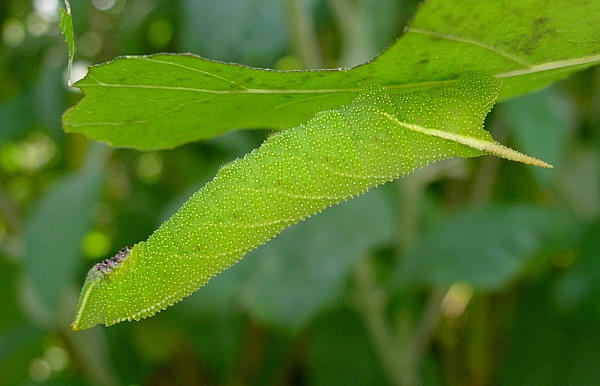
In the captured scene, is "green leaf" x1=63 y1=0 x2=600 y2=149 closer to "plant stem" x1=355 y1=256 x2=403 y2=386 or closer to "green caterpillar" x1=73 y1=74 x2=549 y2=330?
"green caterpillar" x1=73 y1=74 x2=549 y2=330

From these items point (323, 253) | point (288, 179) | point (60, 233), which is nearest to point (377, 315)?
point (323, 253)

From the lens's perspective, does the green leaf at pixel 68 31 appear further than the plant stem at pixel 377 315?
No

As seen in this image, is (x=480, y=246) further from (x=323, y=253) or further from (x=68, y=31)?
(x=68, y=31)

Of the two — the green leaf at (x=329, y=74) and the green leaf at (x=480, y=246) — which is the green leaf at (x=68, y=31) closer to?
the green leaf at (x=329, y=74)

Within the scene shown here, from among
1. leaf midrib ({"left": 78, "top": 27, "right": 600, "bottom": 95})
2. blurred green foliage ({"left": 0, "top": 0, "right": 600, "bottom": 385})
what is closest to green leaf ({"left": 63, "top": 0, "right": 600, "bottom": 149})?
leaf midrib ({"left": 78, "top": 27, "right": 600, "bottom": 95})

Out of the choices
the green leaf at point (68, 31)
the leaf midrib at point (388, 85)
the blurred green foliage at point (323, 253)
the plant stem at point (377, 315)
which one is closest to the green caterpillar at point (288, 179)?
the leaf midrib at point (388, 85)

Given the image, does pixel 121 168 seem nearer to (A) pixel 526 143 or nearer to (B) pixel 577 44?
(A) pixel 526 143

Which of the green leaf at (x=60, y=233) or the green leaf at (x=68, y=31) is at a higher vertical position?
the green leaf at (x=68, y=31)
